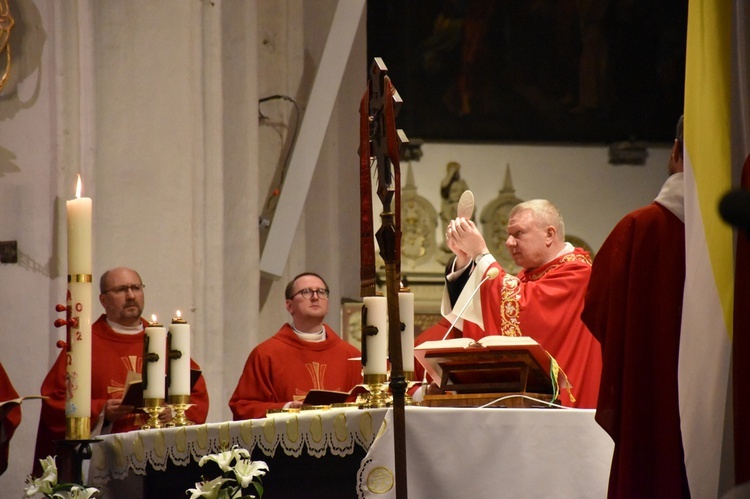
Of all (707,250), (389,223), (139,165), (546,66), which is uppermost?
(546,66)

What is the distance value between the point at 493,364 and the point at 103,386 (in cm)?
313

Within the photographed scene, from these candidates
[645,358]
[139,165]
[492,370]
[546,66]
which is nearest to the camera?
[645,358]

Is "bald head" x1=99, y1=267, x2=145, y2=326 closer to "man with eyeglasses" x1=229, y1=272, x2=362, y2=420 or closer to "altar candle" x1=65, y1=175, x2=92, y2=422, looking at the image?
"man with eyeglasses" x1=229, y1=272, x2=362, y2=420

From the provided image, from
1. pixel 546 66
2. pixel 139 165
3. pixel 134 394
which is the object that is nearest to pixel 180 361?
pixel 134 394

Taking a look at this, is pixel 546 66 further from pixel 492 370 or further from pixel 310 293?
pixel 492 370

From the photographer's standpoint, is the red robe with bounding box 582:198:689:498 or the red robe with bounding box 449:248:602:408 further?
the red robe with bounding box 449:248:602:408

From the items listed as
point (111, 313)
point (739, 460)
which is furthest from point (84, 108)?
point (739, 460)

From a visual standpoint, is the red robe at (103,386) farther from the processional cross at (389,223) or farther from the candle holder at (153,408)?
the processional cross at (389,223)

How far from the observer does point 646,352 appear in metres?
3.34

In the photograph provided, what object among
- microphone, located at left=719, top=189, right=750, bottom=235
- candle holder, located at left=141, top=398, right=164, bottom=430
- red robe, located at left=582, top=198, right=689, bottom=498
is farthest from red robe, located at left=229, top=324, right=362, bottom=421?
microphone, located at left=719, top=189, right=750, bottom=235

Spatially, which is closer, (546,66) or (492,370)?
(492,370)

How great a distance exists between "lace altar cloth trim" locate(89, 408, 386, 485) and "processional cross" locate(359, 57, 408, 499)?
0.73 feet

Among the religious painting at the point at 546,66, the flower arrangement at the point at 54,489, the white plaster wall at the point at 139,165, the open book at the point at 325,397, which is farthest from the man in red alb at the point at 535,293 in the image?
the religious painting at the point at 546,66

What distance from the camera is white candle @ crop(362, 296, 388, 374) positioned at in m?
3.85
